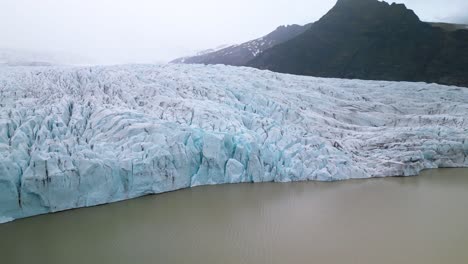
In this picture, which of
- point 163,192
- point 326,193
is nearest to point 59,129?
point 163,192

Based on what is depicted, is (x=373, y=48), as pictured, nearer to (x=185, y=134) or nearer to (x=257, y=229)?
(x=185, y=134)

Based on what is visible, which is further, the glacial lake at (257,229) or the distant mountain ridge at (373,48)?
the distant mountain ridge at (373,48)

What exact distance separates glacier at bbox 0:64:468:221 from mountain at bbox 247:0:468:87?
2003cm

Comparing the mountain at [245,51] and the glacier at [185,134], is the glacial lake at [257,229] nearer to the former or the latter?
the glacier at [185,134]

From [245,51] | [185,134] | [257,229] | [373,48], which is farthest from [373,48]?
[257,229]

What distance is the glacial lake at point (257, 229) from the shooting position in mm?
5723

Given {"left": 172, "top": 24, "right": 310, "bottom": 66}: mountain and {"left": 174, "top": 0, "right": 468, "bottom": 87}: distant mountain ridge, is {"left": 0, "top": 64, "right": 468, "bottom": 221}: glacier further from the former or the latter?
{"left": 172, "top": 24, "right": 310, "bottom": 66}: mountain

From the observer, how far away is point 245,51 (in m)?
45.3

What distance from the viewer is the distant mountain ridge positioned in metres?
34.8

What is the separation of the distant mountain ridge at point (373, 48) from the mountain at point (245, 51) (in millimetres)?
4560

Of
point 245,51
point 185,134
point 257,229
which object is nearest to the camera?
point 257,229

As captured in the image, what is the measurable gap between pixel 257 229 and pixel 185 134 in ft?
14.4

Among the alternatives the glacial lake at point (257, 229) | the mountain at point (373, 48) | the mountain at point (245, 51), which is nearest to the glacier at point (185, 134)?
the glacial lake at point (257, 229)

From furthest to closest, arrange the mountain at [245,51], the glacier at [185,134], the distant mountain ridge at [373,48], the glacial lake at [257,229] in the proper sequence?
the mountain at [245,51]
the distant mountain ridge at [373,48]
the glacier at [185,134]
the glacial lake at [257,229]
